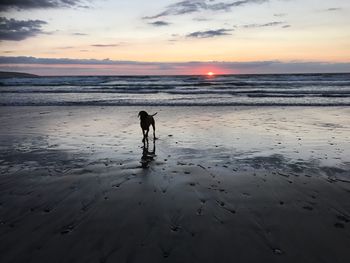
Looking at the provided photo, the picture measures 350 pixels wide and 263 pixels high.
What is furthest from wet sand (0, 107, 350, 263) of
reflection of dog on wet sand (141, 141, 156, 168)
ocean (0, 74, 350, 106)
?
ocean (0, 74, 350, 106)

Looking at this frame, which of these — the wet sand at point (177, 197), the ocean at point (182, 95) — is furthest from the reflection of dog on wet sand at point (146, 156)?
the ocean at point (182, 95)

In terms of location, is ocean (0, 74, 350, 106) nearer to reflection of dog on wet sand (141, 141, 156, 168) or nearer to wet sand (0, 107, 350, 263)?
wet sand (0, 107, 350, 263)

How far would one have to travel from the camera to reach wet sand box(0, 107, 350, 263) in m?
3.80

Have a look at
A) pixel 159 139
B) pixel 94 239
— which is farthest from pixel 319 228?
pixel 159 139

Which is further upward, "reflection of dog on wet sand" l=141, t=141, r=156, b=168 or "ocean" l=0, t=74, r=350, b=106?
"reflection of dog on wet sand" l=141, t=141, r=156, b=168

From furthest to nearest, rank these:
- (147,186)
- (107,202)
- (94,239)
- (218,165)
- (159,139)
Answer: (159,139) → (218,165) → (147,186) → (107,202) → (94,239)

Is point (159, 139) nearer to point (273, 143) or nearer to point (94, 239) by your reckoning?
point (273, 143)

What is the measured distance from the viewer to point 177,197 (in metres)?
5.35

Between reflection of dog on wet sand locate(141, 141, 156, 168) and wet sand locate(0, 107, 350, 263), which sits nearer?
wet sand locate(0, 107, 350, 263)

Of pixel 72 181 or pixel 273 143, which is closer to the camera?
pixel 72 181

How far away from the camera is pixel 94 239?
158 inches

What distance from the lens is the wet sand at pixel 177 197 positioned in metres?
3.80

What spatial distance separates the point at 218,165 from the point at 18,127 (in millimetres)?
8765

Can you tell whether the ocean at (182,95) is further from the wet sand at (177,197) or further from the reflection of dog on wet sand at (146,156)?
the reflection of dog on wet sand at (146,156)
